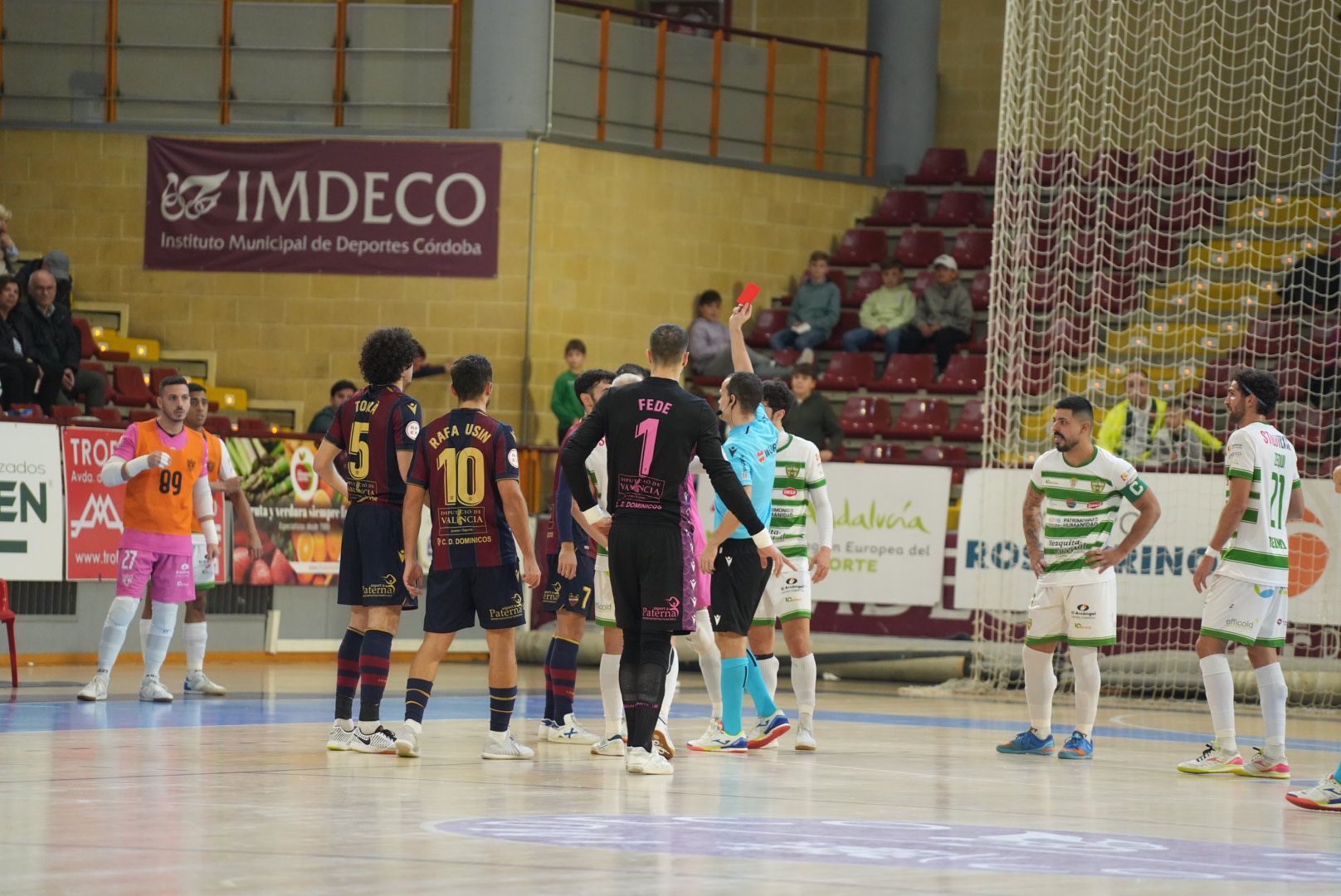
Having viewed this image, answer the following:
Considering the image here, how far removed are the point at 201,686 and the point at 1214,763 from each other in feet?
23.7

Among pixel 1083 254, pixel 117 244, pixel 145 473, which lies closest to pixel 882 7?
pixel 1083 254

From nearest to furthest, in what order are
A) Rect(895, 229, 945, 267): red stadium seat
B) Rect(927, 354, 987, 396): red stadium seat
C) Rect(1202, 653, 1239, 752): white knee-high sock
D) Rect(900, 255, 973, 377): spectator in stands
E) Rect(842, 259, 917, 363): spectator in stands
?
Rect(1202, 653, 1239, 752): white knee-high sock
Rect(927, 354, 987, 396): red stadium seat
Rect(900, 255, 973, 377): spectator in stands
Rect(842, 259, 917, 363): spectator in stands
Rect(895, 229, 945, 267): red stadium seat

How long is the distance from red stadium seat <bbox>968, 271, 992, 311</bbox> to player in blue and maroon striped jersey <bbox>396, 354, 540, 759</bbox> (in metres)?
13.3

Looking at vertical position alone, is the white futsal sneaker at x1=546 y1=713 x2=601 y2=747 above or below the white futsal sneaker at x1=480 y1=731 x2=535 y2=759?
below

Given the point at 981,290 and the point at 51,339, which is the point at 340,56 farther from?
the point at 981,290

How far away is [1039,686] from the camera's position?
36.6ft

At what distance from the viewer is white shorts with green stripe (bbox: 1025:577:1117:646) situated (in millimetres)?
11039

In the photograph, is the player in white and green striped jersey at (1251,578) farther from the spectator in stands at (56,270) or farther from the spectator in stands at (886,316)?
the spectator in stands at (56,270)

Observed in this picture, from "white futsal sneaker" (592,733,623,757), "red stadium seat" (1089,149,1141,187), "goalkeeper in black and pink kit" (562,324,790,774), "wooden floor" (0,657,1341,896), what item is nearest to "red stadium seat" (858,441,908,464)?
"red stadium seat" (1089,149,1141,187)

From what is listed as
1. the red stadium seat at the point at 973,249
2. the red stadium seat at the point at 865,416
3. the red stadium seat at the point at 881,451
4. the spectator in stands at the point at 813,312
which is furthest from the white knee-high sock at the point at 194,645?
the red stadium seat at the point at 973,249

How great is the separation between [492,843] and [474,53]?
1553 cm

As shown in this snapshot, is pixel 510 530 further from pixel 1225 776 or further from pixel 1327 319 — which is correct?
pixel 1327 319

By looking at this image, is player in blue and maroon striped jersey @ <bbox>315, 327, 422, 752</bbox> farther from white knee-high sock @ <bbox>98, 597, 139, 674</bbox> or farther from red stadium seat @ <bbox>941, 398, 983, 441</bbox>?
red stadium seat @ <bbox>941, 398, 983, 441</bbox>

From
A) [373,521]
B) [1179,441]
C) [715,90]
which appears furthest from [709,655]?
[715,90]
